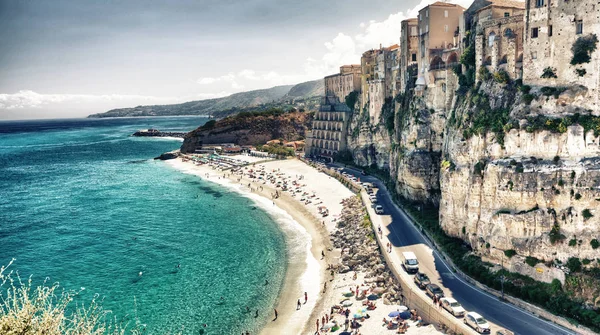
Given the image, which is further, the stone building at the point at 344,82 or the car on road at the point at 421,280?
the stone building at the point at 344,82

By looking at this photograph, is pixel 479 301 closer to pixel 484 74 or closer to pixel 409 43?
pixel 484 74

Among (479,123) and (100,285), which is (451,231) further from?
(100,285)

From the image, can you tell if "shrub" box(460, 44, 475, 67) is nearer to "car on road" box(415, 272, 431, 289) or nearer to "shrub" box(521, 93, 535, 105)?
"shrub" box(521, 93, 535, 105)

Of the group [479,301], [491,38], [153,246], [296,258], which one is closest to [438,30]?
[491,38]

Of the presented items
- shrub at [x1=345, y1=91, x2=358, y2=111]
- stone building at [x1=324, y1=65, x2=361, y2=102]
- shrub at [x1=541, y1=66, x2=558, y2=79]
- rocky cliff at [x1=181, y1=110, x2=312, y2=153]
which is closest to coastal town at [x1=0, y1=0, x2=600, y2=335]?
shrub at [x1=541, y1=66, x2=558, y2=79]

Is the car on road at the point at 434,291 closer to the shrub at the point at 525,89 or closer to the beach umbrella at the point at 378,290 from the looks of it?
the beach umbrella at the point at 378,290

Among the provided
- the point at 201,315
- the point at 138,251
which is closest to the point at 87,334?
the point at 201,315

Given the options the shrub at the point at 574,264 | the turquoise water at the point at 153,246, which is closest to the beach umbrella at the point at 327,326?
the turquoise water at the point at 153,246
